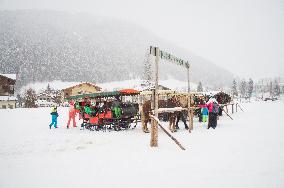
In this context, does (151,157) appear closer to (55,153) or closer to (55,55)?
(55,153)

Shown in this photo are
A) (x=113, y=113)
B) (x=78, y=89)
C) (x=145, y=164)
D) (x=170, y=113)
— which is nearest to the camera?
(x=145, y=164)

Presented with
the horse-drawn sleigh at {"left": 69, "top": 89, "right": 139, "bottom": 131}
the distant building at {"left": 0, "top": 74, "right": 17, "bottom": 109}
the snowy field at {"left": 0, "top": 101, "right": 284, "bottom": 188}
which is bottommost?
the snowy field at {"left": 0, "top": 101, "right": 284, "bottom": 188}

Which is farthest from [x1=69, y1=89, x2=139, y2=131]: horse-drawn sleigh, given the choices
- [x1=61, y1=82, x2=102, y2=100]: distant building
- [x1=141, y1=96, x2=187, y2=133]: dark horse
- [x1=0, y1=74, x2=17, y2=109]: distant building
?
[x1=0, y1=74, x2=17, y2=109]: distant building

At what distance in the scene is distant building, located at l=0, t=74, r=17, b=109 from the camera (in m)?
63.7

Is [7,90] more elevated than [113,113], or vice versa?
[7,90]

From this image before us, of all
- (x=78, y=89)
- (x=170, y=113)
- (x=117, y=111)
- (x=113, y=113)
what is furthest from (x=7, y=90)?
(x=170, y=113)

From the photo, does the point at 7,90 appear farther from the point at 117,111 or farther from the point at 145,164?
the point at 145,164

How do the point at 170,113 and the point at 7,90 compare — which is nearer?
the point at 170,113

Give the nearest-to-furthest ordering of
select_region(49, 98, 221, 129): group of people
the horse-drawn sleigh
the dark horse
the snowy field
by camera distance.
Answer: the snowy field < the dark horse < select_region(49, 98, 221, 129): group of people < the horse-drawn sleigh

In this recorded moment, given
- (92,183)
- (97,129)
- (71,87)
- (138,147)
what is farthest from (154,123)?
(71,87)

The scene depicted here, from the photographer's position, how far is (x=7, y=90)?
6894cm

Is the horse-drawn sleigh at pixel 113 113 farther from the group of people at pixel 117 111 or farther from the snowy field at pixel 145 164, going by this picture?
the snowy field at pixel 145 164

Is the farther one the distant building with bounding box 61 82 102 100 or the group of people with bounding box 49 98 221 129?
the distant building with bounding box 61 82 102 100

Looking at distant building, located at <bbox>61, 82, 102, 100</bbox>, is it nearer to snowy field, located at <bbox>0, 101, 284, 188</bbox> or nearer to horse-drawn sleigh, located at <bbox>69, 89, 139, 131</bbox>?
horse-drawn sleigh, located at <bbox>69, 89, 139, 131</bbox>
